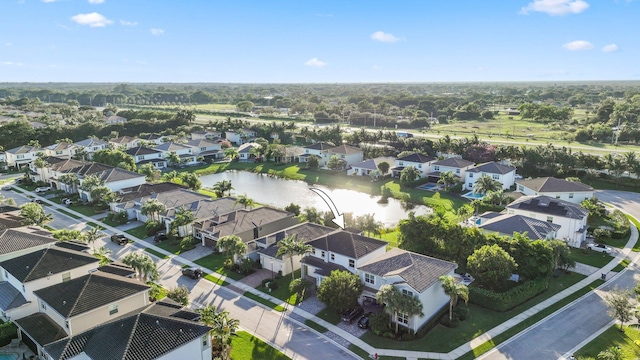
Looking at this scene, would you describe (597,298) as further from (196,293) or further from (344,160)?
(344,160)

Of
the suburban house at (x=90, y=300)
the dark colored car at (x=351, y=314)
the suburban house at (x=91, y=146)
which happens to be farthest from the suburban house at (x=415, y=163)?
the suburban house at (x=91, y=146)

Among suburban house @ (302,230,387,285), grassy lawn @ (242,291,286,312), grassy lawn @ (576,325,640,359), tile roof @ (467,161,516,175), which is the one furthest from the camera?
tile roof @ (467,161,516,175)

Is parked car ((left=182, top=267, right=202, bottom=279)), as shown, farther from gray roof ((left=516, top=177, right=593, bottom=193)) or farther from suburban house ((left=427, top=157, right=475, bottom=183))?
suburban house ((left=427, top=157, right=475, bottom=183))

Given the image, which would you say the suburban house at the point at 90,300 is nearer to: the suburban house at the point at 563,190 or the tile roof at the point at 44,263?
the tile roof at the point at 44,263

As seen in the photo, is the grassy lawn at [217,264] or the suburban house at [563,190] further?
the suburban house at [563,190]

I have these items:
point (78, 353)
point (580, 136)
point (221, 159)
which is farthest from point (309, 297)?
point (580, 136)

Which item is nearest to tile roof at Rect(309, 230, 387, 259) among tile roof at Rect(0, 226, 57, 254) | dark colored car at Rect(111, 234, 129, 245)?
dark colored car at Rect(111, 234, 129, 245)
